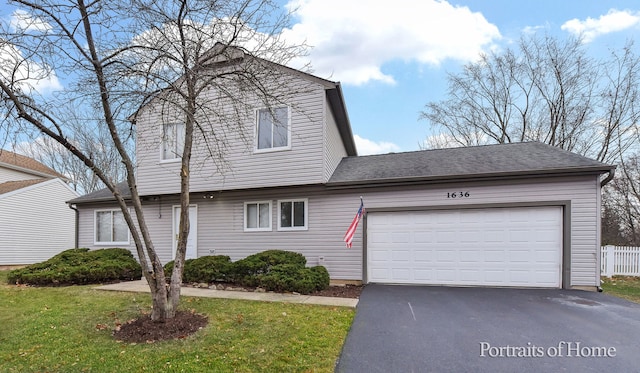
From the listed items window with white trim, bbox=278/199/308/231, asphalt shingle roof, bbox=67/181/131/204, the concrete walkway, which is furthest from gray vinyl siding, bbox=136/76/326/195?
the concrete walkway

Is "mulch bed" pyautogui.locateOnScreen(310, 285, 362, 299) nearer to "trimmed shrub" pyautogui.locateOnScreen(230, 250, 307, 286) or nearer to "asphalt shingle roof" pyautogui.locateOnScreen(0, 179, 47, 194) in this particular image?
"trimmed shrub" pyautogui.locateOnScreen(230, 250, 307, 286)

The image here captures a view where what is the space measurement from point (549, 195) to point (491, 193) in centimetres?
126

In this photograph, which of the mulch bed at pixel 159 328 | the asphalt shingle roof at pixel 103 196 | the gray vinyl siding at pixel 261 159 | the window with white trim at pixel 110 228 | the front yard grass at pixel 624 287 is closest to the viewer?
the mulch bed at pixel 159 328

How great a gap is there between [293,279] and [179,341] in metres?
3.19

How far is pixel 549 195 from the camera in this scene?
7.60m

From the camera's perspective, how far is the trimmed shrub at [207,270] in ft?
26.5

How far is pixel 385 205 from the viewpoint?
28.1ft

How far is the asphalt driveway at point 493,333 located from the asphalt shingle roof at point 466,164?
9.36ft

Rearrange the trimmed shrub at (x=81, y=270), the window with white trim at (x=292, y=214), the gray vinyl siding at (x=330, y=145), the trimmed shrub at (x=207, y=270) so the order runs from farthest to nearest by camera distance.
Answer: the window with white trim at (x=292, y=214), the gray vinyl siding at (x=330, y=145), the trimmed shrub at (x=81, y=270), the trimmed shrub at (x=207, y=270)

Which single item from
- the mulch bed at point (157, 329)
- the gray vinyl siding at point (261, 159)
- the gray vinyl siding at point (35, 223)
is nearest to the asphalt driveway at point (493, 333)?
the mulch bed at point (157, 329)

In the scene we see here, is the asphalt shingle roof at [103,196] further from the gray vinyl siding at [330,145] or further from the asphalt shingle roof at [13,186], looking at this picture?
the gray vinyl siding at [330,145]

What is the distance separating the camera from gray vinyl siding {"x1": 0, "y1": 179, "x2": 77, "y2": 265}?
1434 cm

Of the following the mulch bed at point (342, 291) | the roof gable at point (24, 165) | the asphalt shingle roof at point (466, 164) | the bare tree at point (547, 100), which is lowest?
the mulch bed at point (342, 291)

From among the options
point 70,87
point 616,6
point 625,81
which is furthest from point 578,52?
point 70,87
